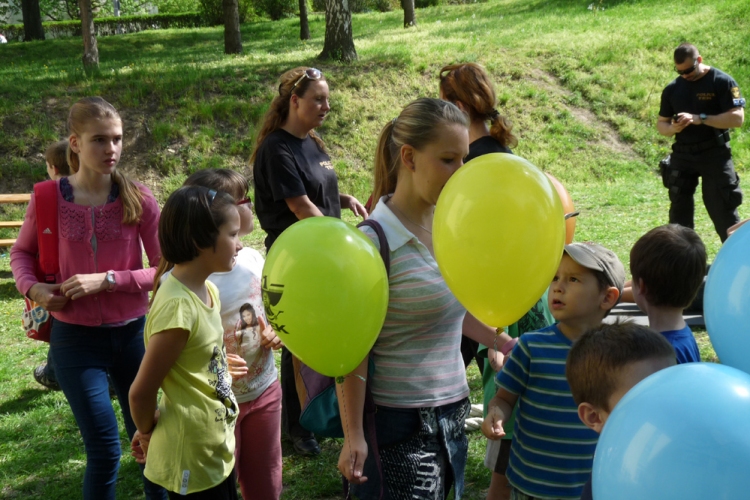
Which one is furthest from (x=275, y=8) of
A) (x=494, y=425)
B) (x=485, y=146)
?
(x=494, y=425)

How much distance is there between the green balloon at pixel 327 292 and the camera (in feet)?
6.56

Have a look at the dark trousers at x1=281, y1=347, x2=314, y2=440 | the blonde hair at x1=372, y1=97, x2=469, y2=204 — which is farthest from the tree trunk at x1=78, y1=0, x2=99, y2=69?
Answer: the blonde hair at x1=372, y1=97, x2=469, y2=204

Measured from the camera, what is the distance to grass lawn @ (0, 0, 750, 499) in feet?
38.0

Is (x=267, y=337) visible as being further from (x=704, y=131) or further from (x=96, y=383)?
(x=704, y=131)

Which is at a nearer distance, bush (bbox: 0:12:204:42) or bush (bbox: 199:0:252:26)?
bush (bbox: 199:0:252:26)

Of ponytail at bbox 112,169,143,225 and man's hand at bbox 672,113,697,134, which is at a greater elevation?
ponytail at bbox 112,169,143,225

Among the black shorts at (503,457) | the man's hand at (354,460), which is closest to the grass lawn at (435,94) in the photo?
the black shorts at (503,457)

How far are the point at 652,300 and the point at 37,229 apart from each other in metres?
2.44

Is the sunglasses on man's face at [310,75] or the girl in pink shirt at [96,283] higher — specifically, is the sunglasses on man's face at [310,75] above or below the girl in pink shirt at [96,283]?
above

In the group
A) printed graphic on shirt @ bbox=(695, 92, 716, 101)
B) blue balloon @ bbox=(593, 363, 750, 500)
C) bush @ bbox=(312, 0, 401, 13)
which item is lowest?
blue balloon @ bbox=(593, 363, 750, 500)

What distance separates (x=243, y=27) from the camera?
2320 cm

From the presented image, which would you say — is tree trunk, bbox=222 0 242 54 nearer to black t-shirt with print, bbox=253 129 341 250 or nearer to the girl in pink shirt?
black t-shirt with print, bbox=253 129 341 250

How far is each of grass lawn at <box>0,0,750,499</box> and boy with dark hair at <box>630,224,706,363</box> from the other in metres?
5.22

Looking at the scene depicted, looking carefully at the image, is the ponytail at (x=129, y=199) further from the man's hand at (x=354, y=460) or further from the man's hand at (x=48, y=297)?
the man's hand at (x=354, y=460)
